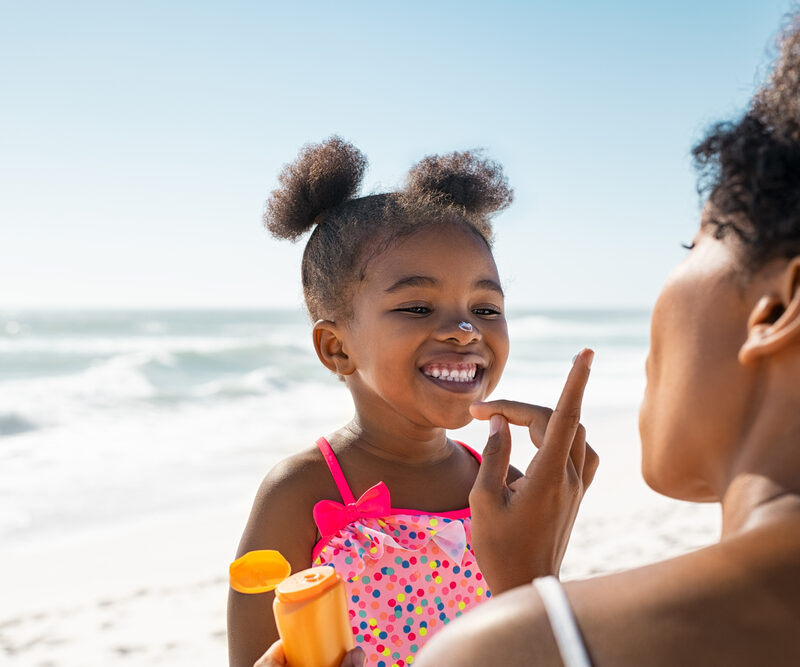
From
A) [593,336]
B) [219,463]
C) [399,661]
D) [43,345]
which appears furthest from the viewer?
[593,336]

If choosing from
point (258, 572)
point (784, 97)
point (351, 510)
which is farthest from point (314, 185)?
point (784, 97)

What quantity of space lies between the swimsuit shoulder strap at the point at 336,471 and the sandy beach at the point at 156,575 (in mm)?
2537

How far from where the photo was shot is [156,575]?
5.40 meters

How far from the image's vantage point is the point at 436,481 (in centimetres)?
242

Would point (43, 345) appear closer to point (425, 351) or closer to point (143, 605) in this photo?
point (143, 605)

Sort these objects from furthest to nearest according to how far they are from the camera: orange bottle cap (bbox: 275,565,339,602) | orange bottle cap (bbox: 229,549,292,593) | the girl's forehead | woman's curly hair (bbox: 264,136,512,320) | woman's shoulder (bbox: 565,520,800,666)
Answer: woman's curly hair (bbox: 264,136,512,320) < the girl's forehead < orange bottle cap (bbox: 229,549,292,593) < orange bottle cap (bbox: 275,565,339,602) < woman's shoulder (bbox: 565,520,800,666)

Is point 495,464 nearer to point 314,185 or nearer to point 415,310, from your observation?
point 415,310

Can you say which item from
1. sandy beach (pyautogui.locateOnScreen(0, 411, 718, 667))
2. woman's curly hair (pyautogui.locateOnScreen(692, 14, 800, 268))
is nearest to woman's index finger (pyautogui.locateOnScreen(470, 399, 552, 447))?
woman's curly hair (pyautogui.locateOnScreen(692, 14, 800, 268))

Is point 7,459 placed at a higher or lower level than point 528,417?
lower

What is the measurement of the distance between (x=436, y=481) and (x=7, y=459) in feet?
25.6

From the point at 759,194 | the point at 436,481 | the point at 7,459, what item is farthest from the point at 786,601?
the point at 7,459

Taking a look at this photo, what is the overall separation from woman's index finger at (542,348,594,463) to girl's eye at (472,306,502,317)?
3.08 feet

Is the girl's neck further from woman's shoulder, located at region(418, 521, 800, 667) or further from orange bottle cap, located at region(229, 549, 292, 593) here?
woman's shoulder, located at region(418, 521, 800, 667)

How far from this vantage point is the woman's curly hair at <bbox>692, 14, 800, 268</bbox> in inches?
38.3
